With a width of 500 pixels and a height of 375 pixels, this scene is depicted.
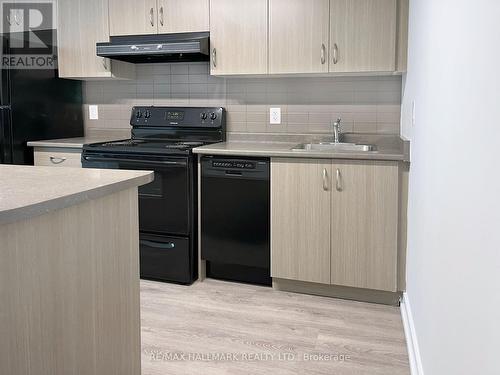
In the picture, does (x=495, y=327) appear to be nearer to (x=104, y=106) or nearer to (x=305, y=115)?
(x=305, y=115)

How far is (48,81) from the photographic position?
3779 millimetres

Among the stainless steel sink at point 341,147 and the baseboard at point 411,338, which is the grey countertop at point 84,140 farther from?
the baseboard at point 411,338

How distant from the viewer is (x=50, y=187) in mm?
1362

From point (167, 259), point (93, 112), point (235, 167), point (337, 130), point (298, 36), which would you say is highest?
point (298, 36)

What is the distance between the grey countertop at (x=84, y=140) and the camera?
3.52 meters

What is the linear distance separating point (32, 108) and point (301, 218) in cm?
210

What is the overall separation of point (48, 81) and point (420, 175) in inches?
111

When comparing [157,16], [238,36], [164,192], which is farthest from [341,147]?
[157,16]

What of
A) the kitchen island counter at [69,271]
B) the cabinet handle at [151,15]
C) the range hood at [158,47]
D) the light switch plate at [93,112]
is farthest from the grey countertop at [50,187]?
the light switch plate at [93,112]

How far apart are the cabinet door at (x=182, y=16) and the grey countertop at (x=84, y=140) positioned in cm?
95

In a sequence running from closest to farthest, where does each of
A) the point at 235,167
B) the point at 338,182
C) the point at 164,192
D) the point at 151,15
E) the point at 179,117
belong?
1. the point at 338,182
2. the point at 235,167
3. the point at 164,192
4. the point at 151,15
5. the point at 179,117

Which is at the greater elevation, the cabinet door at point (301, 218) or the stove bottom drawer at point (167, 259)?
the cabinet door at point (301, 218)

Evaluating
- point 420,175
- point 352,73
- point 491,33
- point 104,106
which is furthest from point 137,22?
point 491,33

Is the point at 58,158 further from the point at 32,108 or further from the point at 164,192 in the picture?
the point at 164,192
